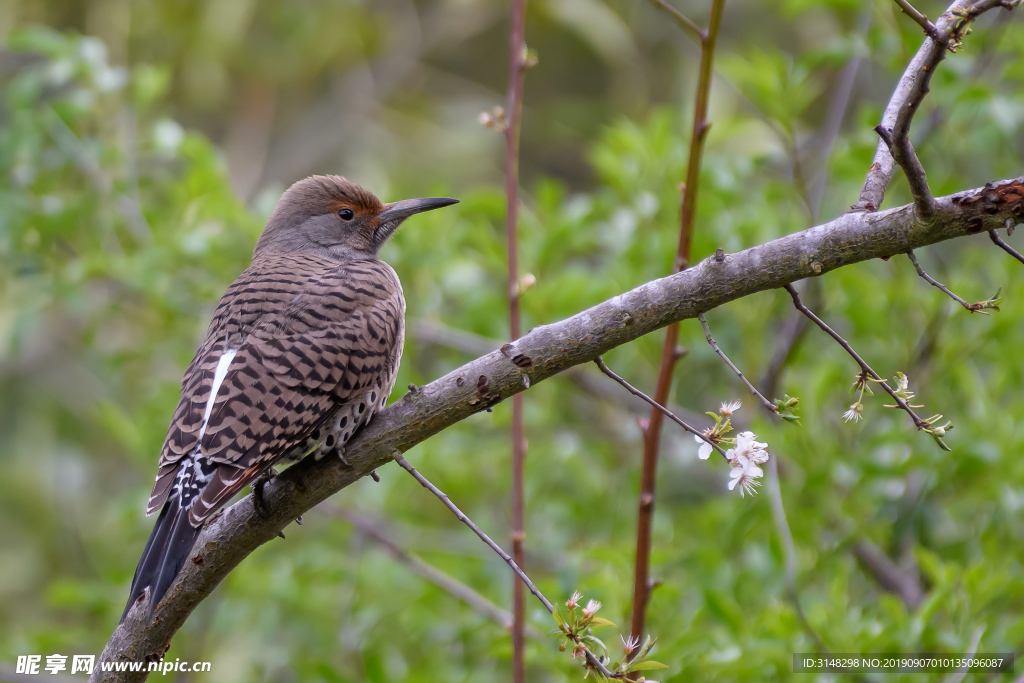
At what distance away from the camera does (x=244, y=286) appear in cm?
324

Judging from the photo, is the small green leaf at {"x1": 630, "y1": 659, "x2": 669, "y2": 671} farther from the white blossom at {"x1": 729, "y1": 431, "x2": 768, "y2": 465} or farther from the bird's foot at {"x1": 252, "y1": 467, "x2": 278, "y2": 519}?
the bird's foot at {"x1": 252, "y1": 467, "x2": 278, "y2": 519}

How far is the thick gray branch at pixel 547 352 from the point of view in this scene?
6.25ft

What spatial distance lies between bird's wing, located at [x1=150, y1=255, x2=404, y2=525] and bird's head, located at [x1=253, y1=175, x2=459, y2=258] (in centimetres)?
61

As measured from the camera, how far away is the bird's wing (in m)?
2.67

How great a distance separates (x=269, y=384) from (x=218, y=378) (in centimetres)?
17

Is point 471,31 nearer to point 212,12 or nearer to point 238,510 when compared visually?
point 212,12

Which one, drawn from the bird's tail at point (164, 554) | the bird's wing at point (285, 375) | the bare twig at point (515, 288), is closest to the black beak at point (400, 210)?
the bird's wing at point (285, 375)

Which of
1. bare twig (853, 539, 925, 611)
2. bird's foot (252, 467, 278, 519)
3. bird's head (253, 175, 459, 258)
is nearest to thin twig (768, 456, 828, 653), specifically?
bare twig (853, 539, 925, 611)

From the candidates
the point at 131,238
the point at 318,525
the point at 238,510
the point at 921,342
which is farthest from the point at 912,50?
the point at 318,525

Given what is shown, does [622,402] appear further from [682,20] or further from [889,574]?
[682,20]

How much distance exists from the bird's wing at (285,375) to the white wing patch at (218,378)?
0.01m

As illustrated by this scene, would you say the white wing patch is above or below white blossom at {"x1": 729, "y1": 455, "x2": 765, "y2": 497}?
above

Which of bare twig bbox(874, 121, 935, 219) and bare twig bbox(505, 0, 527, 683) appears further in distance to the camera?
bare twig bbox(505, 0, 527, 683)

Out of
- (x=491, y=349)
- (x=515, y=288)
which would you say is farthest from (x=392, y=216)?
(x=515, y=288)
